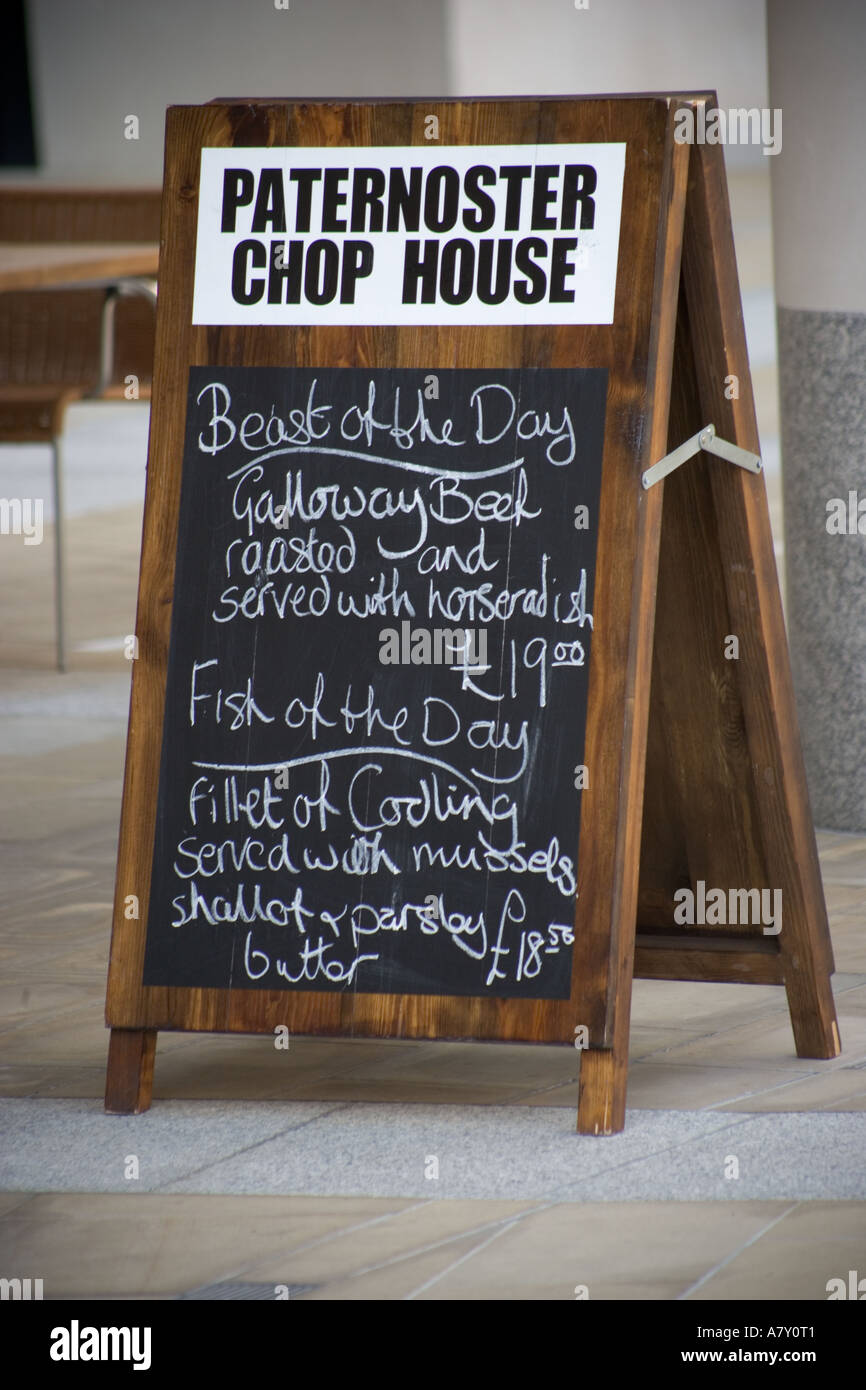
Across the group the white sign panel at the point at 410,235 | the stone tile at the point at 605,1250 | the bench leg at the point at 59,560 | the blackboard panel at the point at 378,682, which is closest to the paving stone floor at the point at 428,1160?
the stone tile at the point at 605,1250

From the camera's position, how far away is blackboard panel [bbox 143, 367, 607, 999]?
3145 millimetres

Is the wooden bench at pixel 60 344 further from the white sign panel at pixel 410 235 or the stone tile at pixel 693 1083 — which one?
the stone tile at pixel 693 1083

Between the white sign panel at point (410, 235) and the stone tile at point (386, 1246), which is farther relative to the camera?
the white sign panel at point (410, 235)

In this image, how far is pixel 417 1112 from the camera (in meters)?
3.29

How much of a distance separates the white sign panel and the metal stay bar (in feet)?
0.74

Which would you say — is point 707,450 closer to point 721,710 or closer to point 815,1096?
point 721,710

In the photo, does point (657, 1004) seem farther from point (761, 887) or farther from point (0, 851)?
point (0, 851)

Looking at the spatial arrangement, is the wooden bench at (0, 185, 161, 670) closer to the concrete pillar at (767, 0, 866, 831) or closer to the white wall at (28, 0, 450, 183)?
the concrete pillar at (767, 0, 866, 831)

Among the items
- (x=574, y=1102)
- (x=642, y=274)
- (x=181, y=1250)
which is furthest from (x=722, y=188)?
(x=181, y=1250)

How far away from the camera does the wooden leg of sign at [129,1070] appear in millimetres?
3266

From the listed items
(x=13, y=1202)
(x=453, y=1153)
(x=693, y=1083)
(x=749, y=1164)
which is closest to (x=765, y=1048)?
(x=693, y=1083)

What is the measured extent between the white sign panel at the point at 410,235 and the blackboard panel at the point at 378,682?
10cm

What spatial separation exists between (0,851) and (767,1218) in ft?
8.38

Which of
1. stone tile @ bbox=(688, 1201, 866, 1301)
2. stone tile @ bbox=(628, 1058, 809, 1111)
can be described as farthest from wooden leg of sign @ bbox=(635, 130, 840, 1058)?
stone tile @ bbox=(688, 1201, 866, 1301)
